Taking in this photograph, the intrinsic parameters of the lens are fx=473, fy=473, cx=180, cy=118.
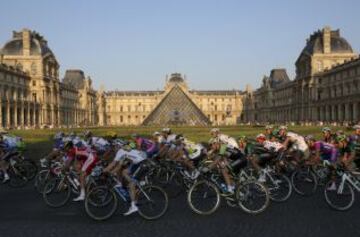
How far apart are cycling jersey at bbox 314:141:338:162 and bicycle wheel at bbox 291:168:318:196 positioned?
2.16 feet

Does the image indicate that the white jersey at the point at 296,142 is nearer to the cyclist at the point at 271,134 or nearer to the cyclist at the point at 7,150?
the cyclist at the point at 271,134

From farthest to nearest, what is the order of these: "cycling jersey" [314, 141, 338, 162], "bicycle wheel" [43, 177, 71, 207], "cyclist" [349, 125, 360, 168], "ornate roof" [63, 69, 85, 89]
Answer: "ornate roof" [63, 69, 85, 89] → "cycling jersey" [314, 141, 338, 162] → "cyclist" [349, 125, 360, 168] → "bicycle wheel" [43, 177, 71, 207]

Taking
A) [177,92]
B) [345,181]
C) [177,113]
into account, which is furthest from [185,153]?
[177,92]

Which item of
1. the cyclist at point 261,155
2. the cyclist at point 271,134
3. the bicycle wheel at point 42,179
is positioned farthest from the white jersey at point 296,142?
the bicycle wheel at point 42,179

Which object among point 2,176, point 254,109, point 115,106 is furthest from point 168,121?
point 2,176

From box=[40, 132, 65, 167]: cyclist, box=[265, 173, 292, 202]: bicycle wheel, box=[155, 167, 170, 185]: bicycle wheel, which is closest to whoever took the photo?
box=[265, 173, 292, 202]: bicycle wheel

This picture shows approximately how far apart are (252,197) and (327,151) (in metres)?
3.71

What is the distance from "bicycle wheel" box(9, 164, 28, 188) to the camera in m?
16.5

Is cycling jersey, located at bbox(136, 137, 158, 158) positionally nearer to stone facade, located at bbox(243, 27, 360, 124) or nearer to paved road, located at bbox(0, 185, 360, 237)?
paved road, located at bbox(0, 185, 360, 237)

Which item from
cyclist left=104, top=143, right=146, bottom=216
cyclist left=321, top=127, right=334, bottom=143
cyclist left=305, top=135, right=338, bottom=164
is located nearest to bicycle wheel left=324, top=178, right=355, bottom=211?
cyclist left=305, top=135, right=338, bottom=164

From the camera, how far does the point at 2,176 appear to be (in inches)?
663

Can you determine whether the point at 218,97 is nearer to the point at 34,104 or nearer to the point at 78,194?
the point at 34,104

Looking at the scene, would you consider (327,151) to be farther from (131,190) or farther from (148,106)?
(148,106)

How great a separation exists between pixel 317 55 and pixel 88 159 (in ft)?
335
